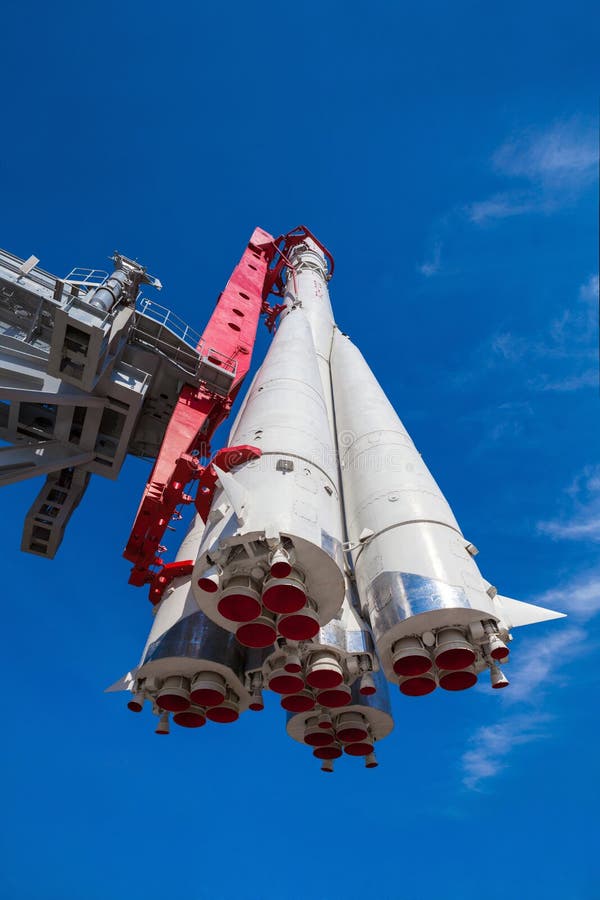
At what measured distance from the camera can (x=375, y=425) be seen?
1048cm

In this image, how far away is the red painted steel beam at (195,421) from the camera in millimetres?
10469

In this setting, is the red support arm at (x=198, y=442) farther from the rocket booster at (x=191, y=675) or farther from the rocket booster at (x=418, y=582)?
the rocket booster at (x=418, y=582)

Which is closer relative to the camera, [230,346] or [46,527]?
[46,527]

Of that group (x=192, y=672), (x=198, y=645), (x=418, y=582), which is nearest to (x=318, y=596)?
(x=418, y=582)

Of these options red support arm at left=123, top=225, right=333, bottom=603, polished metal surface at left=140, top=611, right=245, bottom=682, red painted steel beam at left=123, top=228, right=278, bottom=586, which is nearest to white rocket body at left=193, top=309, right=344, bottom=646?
red support arm at left=123, top=225, right=333, bottom=603

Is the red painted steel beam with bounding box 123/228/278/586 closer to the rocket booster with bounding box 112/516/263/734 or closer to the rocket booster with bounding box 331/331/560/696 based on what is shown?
the rocket booster with bounding box 112/516/263/734

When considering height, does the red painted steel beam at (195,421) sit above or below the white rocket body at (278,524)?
above

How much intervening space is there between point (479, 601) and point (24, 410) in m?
10.5

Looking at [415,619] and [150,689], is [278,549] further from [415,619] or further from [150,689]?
[150,689]

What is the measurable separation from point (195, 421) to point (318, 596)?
21.4 feet

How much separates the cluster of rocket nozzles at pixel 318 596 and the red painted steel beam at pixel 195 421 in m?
0.83

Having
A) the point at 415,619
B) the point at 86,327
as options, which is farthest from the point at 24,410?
the point at 415,619

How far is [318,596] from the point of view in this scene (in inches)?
266

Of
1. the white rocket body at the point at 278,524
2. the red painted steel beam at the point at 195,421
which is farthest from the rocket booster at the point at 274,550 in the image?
the red painted steel beam at the point at 195,421
